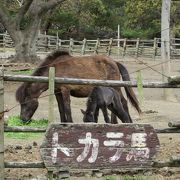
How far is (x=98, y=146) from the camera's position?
5461mm

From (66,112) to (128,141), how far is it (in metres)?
4.87

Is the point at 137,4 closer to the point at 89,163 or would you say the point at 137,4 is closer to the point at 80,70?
the point at 80,70

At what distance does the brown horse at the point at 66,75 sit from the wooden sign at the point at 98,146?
4650 mm

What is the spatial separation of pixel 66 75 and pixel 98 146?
536 centimetres

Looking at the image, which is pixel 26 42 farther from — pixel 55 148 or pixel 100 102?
pixel 55 148

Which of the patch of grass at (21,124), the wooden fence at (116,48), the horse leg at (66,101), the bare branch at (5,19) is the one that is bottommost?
the wooden fence at (116,48)

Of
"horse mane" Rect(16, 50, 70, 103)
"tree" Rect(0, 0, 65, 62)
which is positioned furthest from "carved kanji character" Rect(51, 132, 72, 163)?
"tree" Rect(0, 0, 65, 62)

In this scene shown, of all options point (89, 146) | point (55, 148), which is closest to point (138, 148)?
point (89, 146)

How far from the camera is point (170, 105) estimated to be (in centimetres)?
1570

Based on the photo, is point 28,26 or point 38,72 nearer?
point 38,72

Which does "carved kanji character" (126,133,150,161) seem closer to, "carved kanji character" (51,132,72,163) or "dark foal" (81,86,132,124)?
"carved kanji character" (51,132,72,163)

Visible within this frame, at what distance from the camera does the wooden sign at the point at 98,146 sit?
17.6ft

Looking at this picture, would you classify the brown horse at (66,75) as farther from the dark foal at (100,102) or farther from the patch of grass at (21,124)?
the dark foal at (100,102)

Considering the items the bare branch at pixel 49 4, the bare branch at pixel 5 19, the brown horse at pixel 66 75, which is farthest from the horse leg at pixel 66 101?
the bare branch at pixel 5 19
